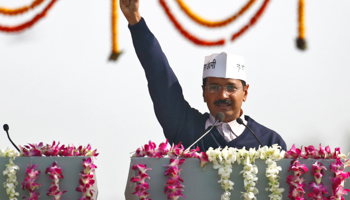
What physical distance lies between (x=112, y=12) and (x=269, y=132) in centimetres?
161

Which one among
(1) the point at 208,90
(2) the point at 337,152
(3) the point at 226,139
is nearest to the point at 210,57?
(1) the point at 208,90

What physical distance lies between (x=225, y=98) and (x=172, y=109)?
45 centimetres

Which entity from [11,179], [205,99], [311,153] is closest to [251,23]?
[205,99]

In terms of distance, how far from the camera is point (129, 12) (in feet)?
13.1

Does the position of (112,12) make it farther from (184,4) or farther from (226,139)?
(226,139)

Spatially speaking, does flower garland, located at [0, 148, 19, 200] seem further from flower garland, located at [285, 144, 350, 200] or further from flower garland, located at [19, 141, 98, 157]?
flower garland, located at [285, 144, 350, 200]

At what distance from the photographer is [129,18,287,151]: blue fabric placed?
4094mm

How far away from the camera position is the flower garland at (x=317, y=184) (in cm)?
285

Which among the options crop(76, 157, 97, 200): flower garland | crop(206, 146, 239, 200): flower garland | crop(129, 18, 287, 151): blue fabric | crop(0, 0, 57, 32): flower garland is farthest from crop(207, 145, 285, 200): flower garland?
crop(0, 0, 57, 32): flower garland

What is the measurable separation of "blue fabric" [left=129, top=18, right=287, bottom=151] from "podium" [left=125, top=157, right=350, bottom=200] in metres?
1.11

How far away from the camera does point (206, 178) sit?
2.92m

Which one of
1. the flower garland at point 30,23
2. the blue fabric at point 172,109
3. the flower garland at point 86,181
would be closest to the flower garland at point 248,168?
the flower garland at point 86,181

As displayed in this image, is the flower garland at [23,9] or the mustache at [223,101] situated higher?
the flower garland at [23,9]

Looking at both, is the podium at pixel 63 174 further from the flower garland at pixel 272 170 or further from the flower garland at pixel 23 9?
the flower garland at pixel 23 9
